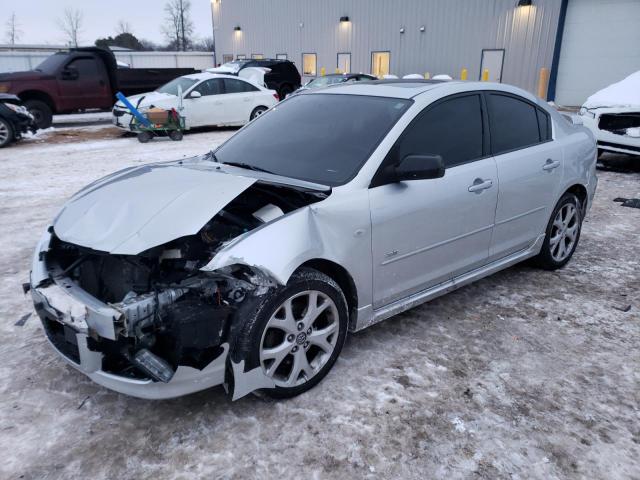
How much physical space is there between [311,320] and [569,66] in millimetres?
18747

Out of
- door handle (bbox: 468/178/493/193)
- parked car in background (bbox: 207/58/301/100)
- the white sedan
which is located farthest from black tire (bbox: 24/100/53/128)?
door handle (bbox: 468/178/493/193)

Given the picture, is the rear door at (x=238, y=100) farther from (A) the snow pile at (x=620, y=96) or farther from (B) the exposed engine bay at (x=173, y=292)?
(B) the exposed engine bay at (x=173, y=292)

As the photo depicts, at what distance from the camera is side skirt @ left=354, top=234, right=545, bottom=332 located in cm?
308

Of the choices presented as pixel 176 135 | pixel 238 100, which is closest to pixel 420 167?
pixel 176 135

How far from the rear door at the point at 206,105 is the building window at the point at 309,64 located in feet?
50.8

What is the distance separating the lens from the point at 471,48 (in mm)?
20391

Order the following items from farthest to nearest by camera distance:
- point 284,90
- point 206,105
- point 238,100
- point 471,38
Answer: point 471,38 < point 284,90 < point 238,100 < point 206,105

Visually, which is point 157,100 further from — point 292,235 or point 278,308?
point 278,308

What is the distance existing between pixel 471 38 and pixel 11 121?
16.7 meters

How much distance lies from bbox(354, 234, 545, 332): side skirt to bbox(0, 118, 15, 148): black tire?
1064cm

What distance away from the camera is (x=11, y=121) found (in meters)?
10.7

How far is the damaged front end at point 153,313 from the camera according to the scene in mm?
2352

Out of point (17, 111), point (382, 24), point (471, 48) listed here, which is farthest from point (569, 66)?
point (17, 111)

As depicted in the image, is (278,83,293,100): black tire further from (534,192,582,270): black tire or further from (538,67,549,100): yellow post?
(534,192,582,270): black tire
